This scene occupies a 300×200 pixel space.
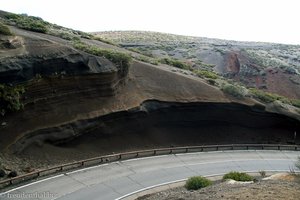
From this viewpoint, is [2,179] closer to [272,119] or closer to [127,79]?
[127,79]

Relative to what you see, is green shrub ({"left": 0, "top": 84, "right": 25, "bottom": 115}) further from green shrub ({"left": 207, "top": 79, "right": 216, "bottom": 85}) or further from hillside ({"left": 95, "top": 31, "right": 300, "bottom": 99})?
hillside ({"left": 95, "top": 31, "right": 300, "bottom": 99})

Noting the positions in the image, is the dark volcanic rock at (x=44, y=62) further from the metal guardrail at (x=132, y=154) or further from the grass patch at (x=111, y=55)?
the metal guardrail at (x=132, y=154)

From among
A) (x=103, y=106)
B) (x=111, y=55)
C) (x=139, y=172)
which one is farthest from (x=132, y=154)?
(x=111, y=55)

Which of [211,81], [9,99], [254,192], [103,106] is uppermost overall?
[211,81]

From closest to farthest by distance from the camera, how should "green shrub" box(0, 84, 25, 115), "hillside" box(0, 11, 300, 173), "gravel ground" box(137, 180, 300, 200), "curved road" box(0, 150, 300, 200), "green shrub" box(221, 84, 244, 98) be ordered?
1. "gravel ground" box(137, 180, 300, 200)
2. "curved road" box(0, 150, 300, 200)
3. "green shrub" box(0, 84, 25, 115)
4. "hillside" box(0, 11, 300, 173)
5. "green shrub" box(221, 84, 244, 98)

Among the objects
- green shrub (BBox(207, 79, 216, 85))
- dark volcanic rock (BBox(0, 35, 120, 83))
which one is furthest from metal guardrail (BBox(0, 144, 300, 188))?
green shrub (BBox(207, 79, 216, 85))

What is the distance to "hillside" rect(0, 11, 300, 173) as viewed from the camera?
30484 millimetres

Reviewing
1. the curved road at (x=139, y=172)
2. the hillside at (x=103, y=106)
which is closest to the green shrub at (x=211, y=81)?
the hillside at (x=103, y=106)

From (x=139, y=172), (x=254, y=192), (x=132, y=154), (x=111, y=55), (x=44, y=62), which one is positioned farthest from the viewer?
(x=111, y=55)

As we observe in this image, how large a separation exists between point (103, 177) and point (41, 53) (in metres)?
10.2

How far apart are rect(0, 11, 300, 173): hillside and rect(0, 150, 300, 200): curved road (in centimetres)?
243

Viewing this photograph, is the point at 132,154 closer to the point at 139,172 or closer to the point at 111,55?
the point at 139,172

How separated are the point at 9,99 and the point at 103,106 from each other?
8296mm

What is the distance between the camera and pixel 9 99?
97.1 feet
